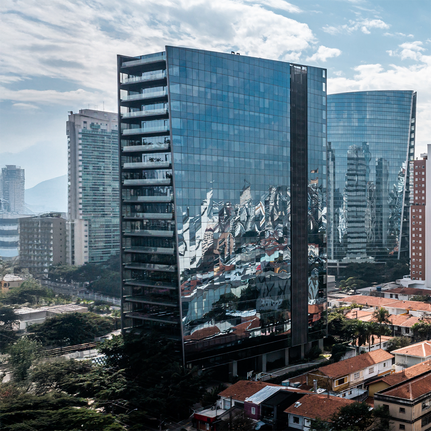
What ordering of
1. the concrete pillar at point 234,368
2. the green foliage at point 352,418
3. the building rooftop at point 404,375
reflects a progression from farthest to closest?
the concrete pillar at point 234,368
the building rooftop at point 404,375
the green foliage at point 352,418

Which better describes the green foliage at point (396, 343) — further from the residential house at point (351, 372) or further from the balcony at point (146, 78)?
the balcony at point (146, 78)

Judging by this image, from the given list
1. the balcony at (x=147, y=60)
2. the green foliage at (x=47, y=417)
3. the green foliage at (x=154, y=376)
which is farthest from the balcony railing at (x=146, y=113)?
the green foliage at (x=47, y=417)

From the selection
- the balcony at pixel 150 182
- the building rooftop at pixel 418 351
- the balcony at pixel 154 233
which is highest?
the balcony at pixel 150 182

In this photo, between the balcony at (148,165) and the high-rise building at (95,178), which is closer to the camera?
the balcony at (148,165)

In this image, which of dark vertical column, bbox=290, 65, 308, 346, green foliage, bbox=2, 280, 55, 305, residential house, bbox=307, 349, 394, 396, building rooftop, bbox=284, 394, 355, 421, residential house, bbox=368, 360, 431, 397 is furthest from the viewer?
green foliage, bbox=2, 280, 55, 305

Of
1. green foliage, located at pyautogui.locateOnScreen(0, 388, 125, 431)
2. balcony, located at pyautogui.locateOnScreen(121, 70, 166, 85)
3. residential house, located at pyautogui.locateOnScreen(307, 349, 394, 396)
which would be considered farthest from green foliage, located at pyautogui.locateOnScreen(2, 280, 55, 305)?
residential house, located at pyautogui.locateOnScreen(307, 349, 394, 396)

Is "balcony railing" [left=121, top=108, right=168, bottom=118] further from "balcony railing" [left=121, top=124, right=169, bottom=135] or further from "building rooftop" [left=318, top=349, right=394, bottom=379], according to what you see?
"building rooftop" [left=318, top=349, right=394, bottom=379]

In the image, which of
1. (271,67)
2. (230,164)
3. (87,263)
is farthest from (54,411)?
(87,263)
